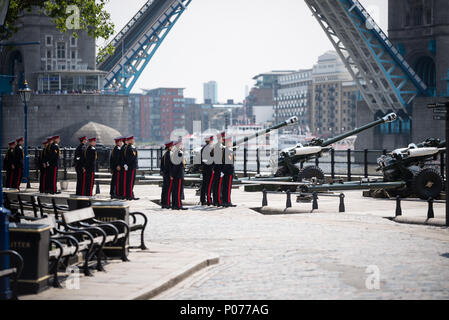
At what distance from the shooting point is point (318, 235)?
12781 mm

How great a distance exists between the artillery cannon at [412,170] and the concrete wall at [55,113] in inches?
2289

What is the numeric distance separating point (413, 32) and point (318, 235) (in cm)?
6548

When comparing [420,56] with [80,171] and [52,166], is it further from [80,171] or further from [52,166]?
[80,171]

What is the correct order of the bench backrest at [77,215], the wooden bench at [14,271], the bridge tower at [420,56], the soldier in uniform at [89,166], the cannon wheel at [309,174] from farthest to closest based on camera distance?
the bridge tower at [420,56] < the cannon wheel at [309,174] < the soldier in uniform at [89,166] < the bench backrest at [77,215] < the wooden bench at [14,271]

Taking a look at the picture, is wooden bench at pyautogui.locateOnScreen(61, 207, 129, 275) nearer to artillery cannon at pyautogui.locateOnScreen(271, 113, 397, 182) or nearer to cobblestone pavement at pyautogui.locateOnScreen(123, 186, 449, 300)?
cobblestone pavement at pyautogui.locateOnScreen(123, 186, 449, 300)

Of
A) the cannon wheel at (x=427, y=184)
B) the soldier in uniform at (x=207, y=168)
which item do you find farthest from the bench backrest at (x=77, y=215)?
the cannon wheel at (x=427, y=184)

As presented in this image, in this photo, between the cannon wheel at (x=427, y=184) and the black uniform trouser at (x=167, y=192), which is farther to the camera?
the cannon wheel at (x=427, y=184)

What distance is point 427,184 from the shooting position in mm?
20078

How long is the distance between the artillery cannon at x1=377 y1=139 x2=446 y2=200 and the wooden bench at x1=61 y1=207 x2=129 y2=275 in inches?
447

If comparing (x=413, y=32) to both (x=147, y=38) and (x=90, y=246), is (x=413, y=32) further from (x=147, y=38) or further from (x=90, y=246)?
(x=90, y=246)

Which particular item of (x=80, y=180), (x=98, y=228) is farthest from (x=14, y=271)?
(x=80, y=180)

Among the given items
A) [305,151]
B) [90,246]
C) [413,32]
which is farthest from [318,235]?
[413,32]

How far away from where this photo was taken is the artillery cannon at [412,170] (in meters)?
20.1

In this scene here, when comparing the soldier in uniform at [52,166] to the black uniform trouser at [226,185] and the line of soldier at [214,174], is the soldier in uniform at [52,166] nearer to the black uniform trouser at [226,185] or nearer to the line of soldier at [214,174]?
the line of soldier at [214,174]
